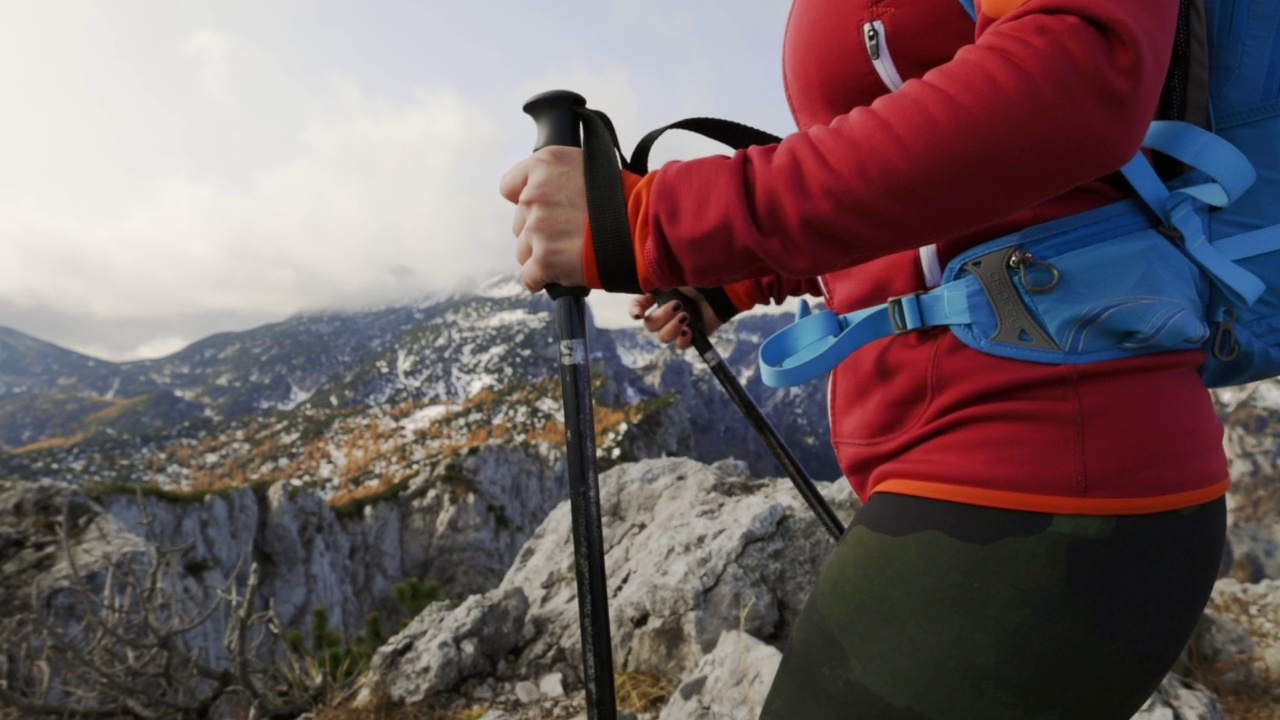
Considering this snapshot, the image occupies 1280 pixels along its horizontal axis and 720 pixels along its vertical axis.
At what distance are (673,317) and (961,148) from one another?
164 cm

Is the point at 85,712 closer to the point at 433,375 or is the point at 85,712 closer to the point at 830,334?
the point at 830,334

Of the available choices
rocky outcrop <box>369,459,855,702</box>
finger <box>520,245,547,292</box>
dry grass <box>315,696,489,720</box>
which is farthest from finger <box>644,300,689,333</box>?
dry grass <box>315,696,489,720</box>

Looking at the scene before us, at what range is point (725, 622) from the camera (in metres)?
4.52

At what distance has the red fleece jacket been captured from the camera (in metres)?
0.97

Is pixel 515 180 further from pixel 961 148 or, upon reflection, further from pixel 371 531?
pixel 371 531

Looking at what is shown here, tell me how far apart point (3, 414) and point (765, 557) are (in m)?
262

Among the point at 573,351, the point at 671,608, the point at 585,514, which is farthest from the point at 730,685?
the point at 573,351

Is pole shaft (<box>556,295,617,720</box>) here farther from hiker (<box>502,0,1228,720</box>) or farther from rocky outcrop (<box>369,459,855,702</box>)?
rocky outcrop (<box>369,459,855,702</box>)

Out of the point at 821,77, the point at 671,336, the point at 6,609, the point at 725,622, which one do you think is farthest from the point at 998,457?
the point at 6,609

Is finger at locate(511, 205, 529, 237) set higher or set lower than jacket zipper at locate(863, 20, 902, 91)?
lower

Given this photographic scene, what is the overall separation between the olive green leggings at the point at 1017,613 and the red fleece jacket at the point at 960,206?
52mm

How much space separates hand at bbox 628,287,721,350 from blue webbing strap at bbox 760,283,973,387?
891mm

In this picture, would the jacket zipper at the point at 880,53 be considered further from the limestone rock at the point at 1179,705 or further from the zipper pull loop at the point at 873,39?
the limestone rock at the point at 1179,705

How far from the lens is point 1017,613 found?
111 centimetres
